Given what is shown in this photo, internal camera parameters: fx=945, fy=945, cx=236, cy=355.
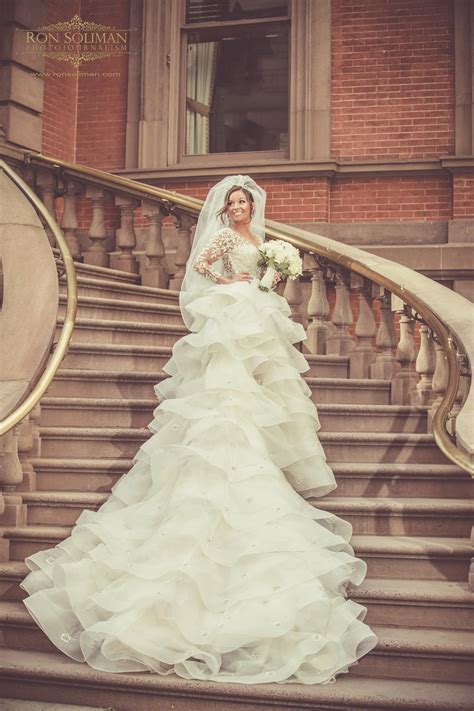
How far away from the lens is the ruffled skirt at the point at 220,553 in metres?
3.69

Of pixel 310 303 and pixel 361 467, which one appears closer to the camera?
pixel 361 467

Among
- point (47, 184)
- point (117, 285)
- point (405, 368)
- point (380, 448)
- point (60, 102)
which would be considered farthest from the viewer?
point (60, 102)

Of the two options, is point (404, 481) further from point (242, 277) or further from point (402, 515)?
point (242, 277)

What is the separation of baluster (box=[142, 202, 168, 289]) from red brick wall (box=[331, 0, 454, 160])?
7.15 feet

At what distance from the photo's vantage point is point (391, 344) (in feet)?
20.7

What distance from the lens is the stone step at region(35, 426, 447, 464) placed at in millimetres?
5406

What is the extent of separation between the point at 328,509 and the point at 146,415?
4.57 feet

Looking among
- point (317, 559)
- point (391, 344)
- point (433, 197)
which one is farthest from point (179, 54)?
point (317, 559)

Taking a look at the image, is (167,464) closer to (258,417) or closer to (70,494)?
(258,417)

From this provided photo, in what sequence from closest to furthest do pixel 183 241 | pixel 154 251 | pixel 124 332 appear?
pixel 124 332 → pixel 183 241 → pixel 154 251

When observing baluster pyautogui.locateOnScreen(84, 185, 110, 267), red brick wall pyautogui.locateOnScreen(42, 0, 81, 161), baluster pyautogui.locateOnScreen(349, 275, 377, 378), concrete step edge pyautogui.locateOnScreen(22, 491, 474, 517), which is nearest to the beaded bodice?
baluster pyautogui.locateOnScreen(349, 275, 377, 378)

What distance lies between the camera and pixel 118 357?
6.26 metres

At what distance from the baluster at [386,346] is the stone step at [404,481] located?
1176 mm

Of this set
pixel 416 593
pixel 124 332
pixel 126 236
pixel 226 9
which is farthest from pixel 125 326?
pixel 226 9
